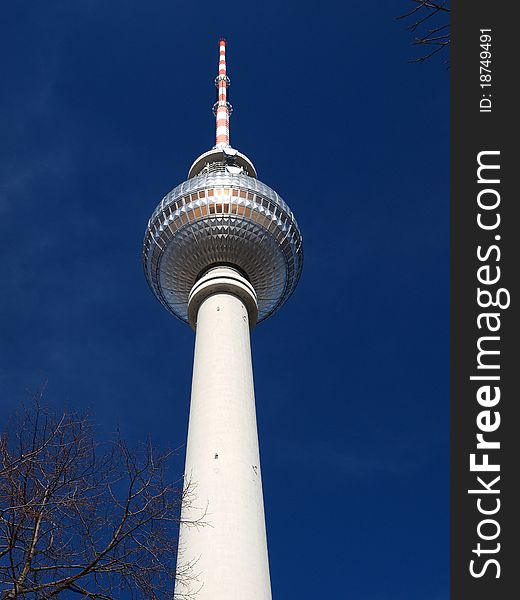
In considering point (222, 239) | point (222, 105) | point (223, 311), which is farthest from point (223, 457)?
point (222, 105)

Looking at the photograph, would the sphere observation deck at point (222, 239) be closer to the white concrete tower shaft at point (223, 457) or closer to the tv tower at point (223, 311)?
the tv tower at point (223, 311)

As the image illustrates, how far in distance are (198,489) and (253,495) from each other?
87.5 inches

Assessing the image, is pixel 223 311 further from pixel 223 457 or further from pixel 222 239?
pixel 223 457

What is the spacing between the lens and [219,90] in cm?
6094

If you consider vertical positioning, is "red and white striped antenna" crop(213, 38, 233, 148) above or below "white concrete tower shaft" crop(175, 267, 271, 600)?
above

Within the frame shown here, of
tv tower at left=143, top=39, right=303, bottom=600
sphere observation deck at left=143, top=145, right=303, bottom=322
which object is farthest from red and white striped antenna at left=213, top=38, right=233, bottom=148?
sphere observation deck at left=143, top=145, right=303, bottom=322

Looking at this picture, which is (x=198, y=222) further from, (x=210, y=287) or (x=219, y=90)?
(x=219, y=90)

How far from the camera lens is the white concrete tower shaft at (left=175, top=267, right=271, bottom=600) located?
30234 millimetres

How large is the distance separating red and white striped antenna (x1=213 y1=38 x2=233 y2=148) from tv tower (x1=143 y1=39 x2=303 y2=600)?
0.41ft

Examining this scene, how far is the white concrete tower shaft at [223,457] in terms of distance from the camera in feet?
99.2

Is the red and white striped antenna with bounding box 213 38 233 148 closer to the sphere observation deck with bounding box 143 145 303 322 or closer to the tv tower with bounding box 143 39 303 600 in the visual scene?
the tv tower with bounding box 143 39 303 600

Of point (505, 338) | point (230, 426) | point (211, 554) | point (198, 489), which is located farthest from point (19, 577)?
point (230, 426)

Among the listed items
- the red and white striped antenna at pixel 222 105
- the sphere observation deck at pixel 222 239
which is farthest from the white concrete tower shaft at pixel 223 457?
the red and white striped antenna at pixel 222 105

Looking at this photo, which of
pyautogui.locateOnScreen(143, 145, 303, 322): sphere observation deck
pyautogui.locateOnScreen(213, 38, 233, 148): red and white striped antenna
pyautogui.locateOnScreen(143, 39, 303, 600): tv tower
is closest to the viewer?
pyautogui.locateOnScreen(143, 39, 303, 600): tv tower
